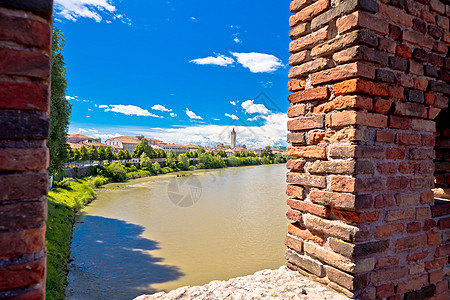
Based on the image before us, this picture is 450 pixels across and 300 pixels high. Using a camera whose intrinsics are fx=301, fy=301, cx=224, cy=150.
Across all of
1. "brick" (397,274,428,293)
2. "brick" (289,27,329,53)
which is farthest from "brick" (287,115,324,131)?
"brick" (397,274,428,293)

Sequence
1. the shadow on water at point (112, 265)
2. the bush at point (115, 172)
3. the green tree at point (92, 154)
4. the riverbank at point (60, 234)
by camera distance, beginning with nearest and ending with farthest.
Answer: the riverbank at point (60, 234), the shadow on water at point (112, 265), the bush at point (115, 172), the green tree at point (92, 154)

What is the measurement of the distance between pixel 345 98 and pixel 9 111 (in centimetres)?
202

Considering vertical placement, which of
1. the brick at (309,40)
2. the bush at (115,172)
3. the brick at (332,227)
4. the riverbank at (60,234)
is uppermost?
the brick at (309,40)

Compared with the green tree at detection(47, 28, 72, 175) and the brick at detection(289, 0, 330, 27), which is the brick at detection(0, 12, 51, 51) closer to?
the brick at detection(289, 0, 330, 27)

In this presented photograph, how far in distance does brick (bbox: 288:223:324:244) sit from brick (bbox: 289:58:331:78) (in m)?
1.34

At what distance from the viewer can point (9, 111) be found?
41.7 inches

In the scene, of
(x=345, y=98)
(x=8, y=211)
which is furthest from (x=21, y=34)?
(x=345, y=98)

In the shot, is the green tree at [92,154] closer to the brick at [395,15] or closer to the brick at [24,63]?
the brick at [395,15]

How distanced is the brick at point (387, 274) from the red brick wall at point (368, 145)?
12 millimetres

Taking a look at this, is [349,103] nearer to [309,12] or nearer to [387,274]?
[309,12]

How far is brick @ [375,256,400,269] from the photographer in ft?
7.60

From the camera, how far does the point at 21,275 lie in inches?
42.6

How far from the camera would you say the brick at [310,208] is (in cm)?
237

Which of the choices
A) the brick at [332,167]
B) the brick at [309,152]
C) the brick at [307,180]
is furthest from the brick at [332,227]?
the brick at [309,152]
